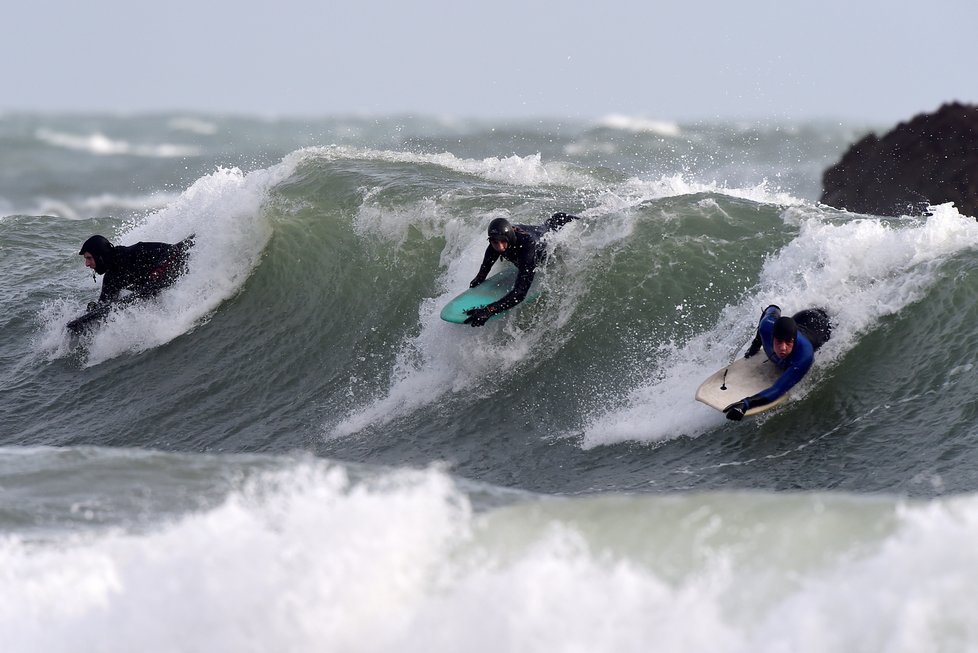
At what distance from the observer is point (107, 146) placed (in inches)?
1805

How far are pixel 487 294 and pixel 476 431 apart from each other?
1.51 metres

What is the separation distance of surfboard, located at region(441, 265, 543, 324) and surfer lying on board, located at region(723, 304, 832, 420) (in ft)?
8.27

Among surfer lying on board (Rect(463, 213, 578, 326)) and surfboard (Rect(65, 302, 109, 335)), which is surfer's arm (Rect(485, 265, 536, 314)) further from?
surfboard (Rect(65, 302, 109, 335))

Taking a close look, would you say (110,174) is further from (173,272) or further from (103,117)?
(173,272)

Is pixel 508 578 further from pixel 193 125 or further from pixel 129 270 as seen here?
pixel 193 125

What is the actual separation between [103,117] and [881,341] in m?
54.0

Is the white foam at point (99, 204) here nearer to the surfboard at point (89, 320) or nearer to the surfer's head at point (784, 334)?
the surfboard at point (89, 320)

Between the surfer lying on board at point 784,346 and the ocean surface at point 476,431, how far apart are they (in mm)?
344

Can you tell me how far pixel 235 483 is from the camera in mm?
7254

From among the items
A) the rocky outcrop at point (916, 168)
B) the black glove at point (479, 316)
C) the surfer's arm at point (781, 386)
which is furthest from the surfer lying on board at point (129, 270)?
the rocky outcrop at point (916, 168)

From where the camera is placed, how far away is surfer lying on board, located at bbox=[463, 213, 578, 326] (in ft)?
36.4

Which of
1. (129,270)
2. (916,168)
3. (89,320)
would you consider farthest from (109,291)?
(916,168)

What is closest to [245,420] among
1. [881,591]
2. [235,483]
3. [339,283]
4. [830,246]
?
[339,283]

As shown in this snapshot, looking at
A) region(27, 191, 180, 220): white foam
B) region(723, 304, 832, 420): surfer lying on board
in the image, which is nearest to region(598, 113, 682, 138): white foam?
region(27, 191, 180, 220): white foam
